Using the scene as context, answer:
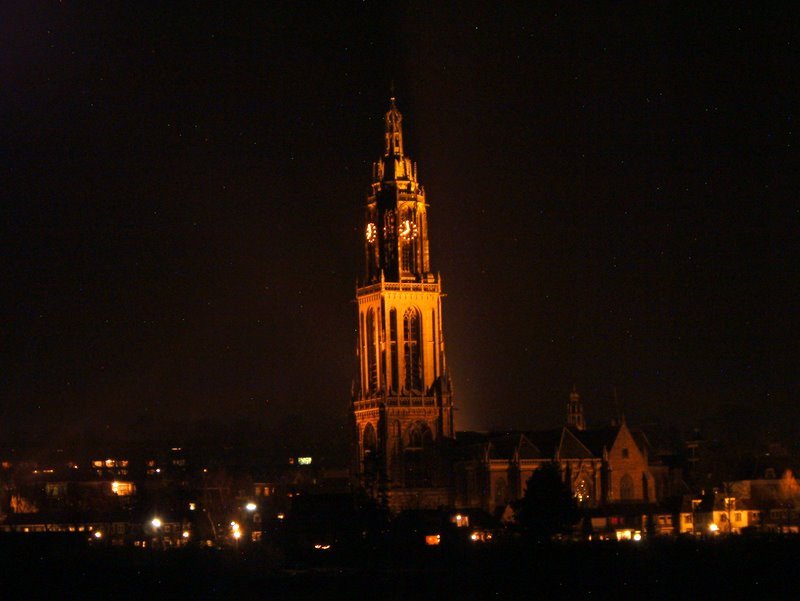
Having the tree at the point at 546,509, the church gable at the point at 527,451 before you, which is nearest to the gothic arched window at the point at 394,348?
the church gable at the point at 527,451

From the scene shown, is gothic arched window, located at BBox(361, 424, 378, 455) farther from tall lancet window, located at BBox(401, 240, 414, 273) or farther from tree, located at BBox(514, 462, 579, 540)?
tree, located at BBox(514, 462, 579, 540)

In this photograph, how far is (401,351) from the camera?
469 ft

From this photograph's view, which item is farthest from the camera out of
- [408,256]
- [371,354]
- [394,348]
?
[408,256]

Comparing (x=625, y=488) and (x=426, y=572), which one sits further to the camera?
(x=625, y=488)

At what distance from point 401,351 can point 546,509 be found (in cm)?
2577

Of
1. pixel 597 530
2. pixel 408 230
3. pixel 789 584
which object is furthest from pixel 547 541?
pixel 408 230

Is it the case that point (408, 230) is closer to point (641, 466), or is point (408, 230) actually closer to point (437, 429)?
point (437, 429)

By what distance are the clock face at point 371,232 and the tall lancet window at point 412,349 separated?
6569 mm

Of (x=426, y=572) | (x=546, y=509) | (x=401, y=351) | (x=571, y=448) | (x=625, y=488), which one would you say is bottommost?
(x=426, y=572)

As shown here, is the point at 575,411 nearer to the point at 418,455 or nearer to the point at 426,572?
the point at 418,455

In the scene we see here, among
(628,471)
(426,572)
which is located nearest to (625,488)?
(628,471)

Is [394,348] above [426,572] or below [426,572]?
above

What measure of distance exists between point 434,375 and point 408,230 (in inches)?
440

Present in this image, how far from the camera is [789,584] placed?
306 feet
